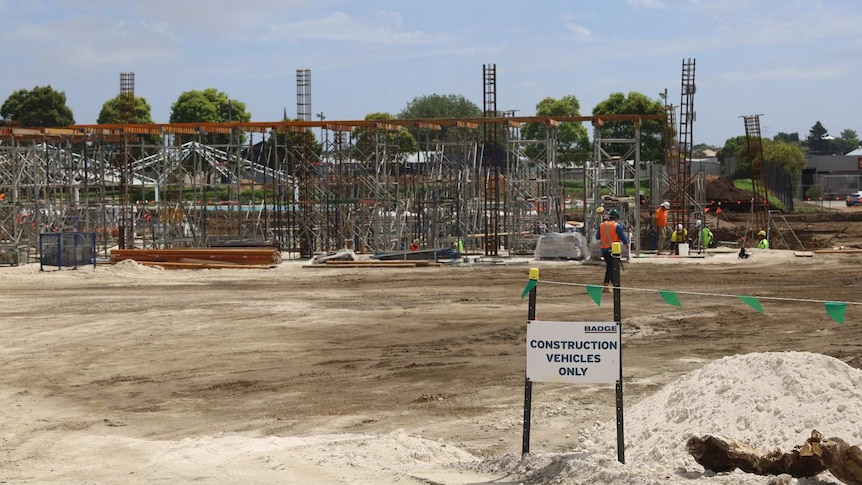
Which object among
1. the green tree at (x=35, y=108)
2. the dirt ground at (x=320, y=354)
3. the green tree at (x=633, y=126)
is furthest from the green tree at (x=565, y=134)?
the dirt ground at (x=320, y=354)

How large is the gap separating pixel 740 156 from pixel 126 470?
8978 centimetres

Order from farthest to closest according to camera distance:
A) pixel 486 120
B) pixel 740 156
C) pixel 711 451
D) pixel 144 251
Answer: pixel 740 156 → pixel 486 120 → pixel 144 251 → pixel 711 451

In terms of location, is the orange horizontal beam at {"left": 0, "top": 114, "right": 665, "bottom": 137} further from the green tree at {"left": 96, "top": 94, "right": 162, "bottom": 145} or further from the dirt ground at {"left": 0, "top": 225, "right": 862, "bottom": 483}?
the green tree at {"left": 96, "top": 94, "right": 162, "bottom": 145}

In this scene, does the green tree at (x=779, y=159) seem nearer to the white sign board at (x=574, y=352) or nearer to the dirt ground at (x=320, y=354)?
the dirt ground at (x=320, y=354)

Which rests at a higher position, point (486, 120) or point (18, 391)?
point (486, 120)

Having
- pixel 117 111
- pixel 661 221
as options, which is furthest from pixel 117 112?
pixel 661 221

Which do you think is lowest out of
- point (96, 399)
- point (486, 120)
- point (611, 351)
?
point (96, 399)

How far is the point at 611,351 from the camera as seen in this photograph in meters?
8.59

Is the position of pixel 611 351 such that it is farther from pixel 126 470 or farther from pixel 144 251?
pixel 144 251

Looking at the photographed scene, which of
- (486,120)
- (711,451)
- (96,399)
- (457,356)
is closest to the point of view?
(711,451)

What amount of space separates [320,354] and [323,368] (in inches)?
52.5

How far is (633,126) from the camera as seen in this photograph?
236 feet

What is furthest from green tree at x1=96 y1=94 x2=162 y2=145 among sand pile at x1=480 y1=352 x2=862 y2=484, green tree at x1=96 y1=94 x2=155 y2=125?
sand pile at x1=480 y1=352 x2=862 y2=484

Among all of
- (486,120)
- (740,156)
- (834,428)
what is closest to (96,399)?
(834,428)
